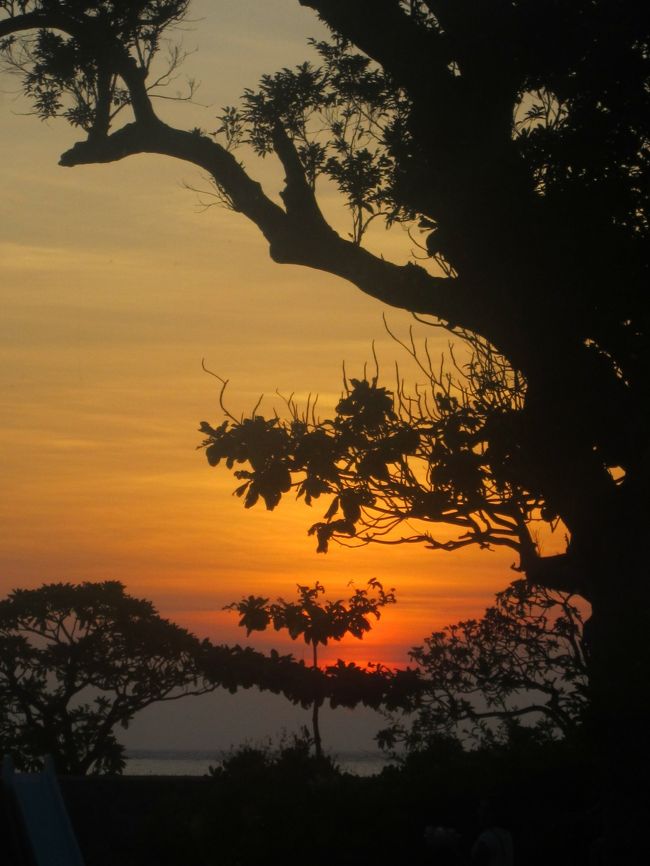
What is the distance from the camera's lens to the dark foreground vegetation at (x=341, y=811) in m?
13.0

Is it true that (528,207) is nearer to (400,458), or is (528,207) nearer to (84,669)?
(400,458)

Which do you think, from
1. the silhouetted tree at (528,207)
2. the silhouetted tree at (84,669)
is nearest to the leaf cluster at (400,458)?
the silhouetted tree at (528,207)

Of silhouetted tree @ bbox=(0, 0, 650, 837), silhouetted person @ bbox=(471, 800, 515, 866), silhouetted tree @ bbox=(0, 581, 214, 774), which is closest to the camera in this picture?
silhouetted person @ bbox=(471, 800, 515, 866)

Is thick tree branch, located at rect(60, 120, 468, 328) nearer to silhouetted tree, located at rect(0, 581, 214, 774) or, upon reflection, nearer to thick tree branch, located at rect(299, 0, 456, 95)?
thick tree branch, located at rect(299, 0, 456, 95)

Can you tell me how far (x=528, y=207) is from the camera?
12.8 m

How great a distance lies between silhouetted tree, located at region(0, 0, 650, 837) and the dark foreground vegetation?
2.44m

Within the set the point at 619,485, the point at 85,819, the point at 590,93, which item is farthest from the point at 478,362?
the point at 85,819

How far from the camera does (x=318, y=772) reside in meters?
15.3

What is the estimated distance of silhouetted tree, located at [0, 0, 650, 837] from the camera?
40.9ft

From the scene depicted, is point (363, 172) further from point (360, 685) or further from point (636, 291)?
point (360, 685)

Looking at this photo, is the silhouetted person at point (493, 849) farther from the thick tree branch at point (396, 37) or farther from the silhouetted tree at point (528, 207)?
the thick tree branch at point (396, 37)

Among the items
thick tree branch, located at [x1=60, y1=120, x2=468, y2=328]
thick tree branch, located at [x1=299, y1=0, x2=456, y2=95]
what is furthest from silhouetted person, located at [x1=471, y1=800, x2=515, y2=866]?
thick tree branch, located at [x1=299, y1=0, x2=456, y2=95]

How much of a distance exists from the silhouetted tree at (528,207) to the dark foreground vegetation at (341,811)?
8.02 ft

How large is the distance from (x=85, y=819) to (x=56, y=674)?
9.22 meters
